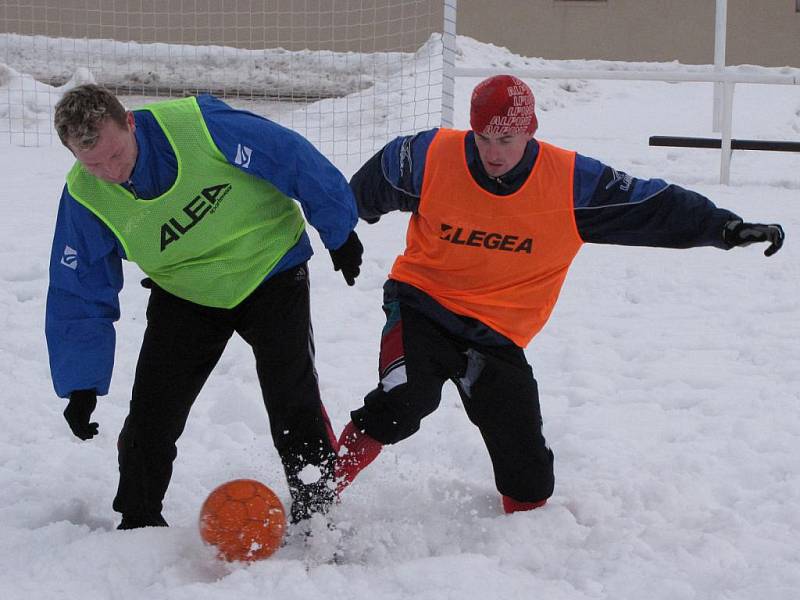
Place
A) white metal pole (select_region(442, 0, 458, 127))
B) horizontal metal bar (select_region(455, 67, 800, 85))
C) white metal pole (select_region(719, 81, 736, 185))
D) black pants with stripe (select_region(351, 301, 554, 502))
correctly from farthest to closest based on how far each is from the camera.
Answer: white metal pole (select_region(719, 81, 736, 185)) < horizontal metal bar (select_region(455, 67, 800, 85)) < white metal pole (select_region(442, 0, 458, 127)) < black pants with stripe (select_region(351, 301, 554, 502))

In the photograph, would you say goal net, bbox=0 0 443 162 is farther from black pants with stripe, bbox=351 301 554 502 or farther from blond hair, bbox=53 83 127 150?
blond hair, bbox=53 83 127 150

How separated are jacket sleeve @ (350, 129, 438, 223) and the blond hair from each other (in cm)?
91

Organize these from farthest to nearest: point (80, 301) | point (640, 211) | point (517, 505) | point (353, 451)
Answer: point (517, 505), point (353, 451), point (640, 211), point (80, 301)

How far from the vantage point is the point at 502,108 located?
3152mm

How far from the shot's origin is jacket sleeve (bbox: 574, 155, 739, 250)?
3338 mm

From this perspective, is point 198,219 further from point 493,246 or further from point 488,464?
point 488,464

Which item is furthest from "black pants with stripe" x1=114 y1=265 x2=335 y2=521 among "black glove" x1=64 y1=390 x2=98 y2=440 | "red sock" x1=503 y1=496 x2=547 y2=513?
"red sock" x1=503 y1=496 x2=547 y2=513

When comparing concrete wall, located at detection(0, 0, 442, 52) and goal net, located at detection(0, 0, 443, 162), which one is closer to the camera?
goal net, located at detection(0, 0, 443, 162)

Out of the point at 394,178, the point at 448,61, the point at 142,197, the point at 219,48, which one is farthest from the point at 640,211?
the point at 219,48

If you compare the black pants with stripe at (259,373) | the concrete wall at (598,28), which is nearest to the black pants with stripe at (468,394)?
the black pants with stripe at (259,373)

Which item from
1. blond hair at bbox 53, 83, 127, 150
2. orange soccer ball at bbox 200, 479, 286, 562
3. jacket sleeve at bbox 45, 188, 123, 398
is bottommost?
orange soccer ball at bbox 200, 479, 286, 562

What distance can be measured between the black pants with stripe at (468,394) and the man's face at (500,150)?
0.57 m

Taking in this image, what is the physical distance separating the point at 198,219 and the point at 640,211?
4.59 ft

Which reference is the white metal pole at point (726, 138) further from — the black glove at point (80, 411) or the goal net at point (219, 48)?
the black glove at point (80, 411)
